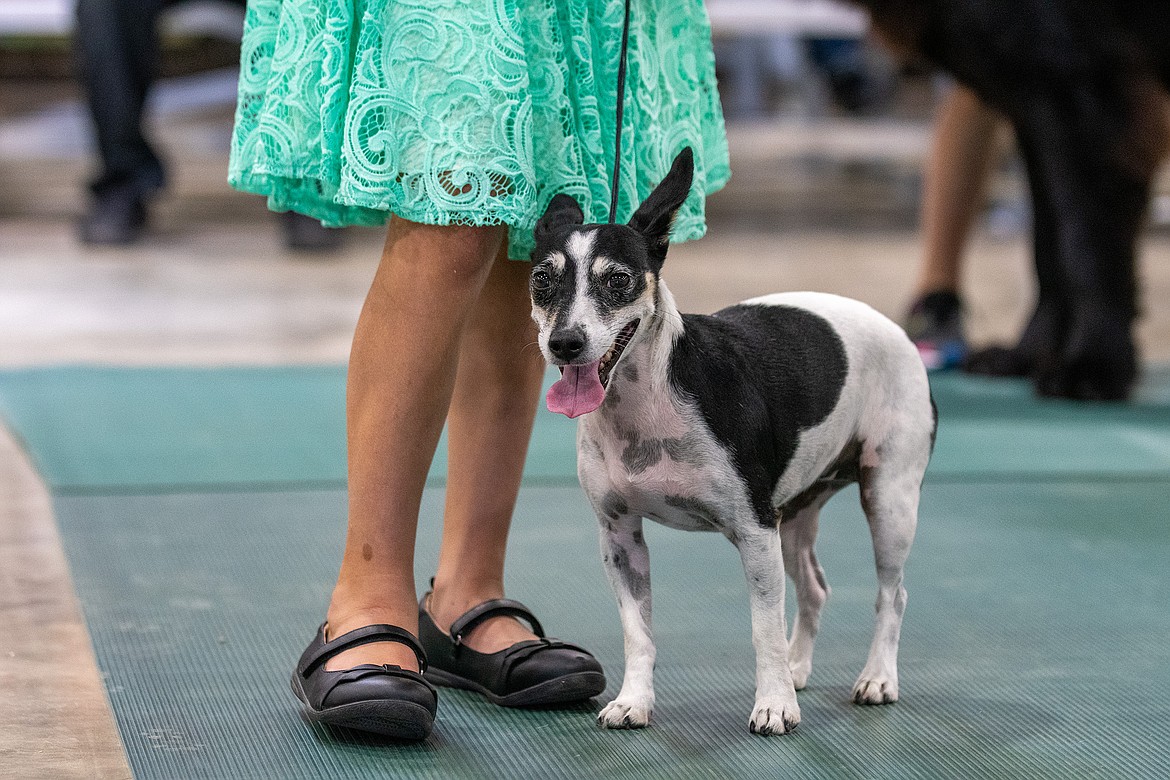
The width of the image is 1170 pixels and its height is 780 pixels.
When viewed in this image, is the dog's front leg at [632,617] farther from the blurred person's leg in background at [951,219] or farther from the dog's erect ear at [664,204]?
the blurred person's leg in background at [951,219]

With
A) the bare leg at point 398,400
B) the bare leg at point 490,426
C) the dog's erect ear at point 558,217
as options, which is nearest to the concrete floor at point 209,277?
the bare leg at point 398,400

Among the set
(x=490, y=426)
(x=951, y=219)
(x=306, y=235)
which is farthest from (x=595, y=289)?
(x=306, y=235)

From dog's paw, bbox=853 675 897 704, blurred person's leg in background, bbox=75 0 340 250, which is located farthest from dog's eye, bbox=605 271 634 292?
blurred person's leg in background, bbox=75 0 340 250

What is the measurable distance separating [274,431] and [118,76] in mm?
2988

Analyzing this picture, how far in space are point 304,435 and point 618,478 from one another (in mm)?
1633

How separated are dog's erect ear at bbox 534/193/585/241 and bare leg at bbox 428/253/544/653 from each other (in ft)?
0.79

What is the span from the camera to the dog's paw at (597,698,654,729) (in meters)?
1.50

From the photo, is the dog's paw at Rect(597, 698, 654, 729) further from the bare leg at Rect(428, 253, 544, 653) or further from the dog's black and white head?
the dog's black and white head

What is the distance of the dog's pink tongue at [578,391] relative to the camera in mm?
1323

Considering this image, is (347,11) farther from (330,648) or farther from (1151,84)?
(1151,84)

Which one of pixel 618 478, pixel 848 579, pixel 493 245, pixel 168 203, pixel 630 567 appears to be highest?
pixel 493 245

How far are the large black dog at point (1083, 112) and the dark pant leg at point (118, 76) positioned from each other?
10.2ft

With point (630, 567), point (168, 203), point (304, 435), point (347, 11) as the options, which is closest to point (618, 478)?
point (630, 567)

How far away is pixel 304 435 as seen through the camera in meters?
2.96
